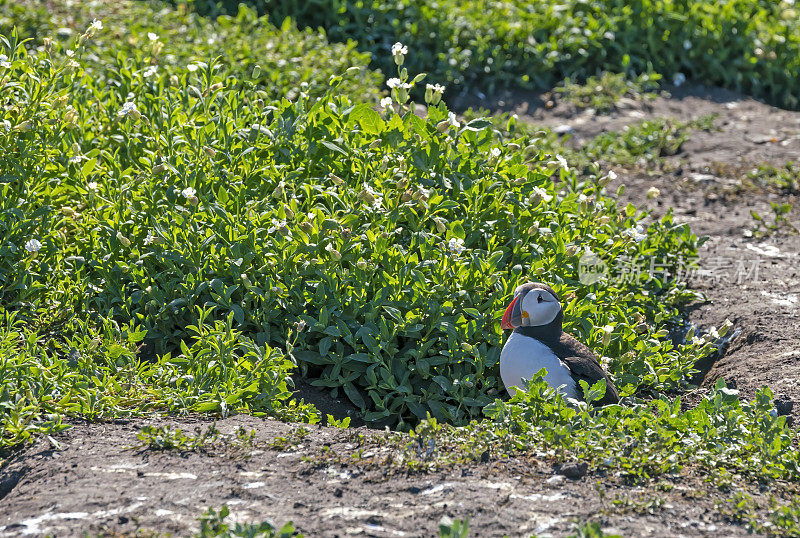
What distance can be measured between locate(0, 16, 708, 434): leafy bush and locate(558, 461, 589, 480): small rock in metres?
0.84

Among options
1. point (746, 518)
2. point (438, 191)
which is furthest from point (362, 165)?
point (746, 518)

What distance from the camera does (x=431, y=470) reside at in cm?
330

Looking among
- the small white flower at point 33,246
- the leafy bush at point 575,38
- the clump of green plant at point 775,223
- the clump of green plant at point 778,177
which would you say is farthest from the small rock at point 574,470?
the leafy bush at point 575,38

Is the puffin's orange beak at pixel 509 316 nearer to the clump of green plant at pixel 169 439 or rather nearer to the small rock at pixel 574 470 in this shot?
the small rock at pixel 574 470

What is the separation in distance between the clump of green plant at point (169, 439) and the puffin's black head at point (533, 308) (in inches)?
55.8

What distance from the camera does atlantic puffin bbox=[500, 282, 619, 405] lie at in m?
3.94

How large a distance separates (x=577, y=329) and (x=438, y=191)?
1040 mm

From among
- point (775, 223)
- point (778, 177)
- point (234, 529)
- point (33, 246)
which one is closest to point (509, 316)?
point (234, 529)

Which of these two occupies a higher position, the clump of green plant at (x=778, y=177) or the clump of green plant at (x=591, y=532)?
the clump of green plant at (x=778, y=177)

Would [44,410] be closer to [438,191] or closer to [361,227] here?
[361,227]

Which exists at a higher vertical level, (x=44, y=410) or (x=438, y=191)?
(x=438, y=191)

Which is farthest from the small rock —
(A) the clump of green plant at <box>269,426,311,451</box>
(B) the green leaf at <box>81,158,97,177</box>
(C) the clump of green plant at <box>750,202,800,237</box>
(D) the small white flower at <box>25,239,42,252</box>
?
(C) the clump of green plant at <box>750,202,800,237</box>

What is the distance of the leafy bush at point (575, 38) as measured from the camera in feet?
27.0

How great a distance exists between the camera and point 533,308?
4.04m
